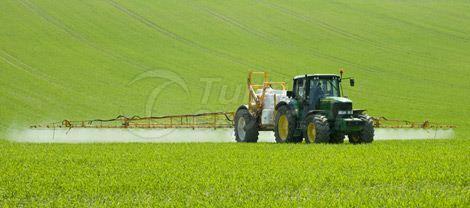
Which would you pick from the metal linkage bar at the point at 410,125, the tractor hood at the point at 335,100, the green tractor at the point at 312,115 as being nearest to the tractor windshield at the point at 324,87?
the green tractor at the point at 312,115

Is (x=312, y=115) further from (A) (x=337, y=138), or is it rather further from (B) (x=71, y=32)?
(B) (x=71, y=32)

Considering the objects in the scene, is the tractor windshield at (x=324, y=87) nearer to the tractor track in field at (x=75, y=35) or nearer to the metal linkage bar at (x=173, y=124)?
the metal linkage bar at (x=173, y=124)

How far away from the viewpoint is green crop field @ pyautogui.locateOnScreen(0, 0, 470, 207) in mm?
11156

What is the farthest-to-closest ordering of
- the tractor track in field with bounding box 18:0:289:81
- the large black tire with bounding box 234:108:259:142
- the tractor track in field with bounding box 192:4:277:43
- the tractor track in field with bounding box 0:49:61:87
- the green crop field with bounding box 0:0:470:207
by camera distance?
1. the tractor track in field with bounding box 192:4:277:43
2. the tractor track in field with bounding box 18:0:289:81
3. the tractor track in field with bounding box 0:49:61:87
4. the large black tire with bounding box 234:108:259:142
5. the green crop field with bounding box 0:0:470:207

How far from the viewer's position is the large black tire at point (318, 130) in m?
20.7

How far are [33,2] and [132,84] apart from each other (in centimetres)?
1676

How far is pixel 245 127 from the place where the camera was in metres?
24.2

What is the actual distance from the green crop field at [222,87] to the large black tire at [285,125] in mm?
1839

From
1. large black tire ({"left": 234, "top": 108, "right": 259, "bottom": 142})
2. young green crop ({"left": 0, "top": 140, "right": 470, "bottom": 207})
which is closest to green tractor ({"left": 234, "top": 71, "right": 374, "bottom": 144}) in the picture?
large black tire ({"left": 234, "top": 108, "right": 259, "bottom": 142})

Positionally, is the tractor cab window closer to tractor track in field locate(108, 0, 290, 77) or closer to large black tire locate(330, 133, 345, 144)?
large black tire locate(330, 133, 345, 144)

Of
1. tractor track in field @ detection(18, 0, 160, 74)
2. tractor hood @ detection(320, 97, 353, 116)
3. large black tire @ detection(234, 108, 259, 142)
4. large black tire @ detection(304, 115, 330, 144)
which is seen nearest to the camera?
large black tire @ detection(304, 115, 330, 144)

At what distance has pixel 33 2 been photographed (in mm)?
51781

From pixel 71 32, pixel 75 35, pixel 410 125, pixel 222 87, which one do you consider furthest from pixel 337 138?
pixel 71 32

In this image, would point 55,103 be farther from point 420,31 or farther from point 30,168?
point 420,31
